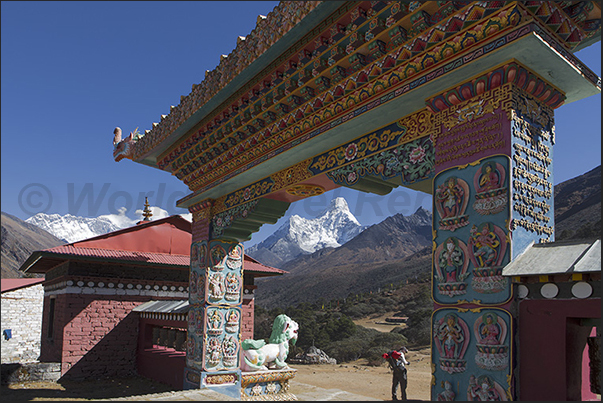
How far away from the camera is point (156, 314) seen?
10547 millimetres

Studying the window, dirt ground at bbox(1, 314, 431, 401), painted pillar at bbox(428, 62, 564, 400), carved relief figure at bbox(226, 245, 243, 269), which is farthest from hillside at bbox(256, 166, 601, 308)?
the window

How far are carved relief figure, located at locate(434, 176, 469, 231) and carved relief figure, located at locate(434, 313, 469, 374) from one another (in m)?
0.69

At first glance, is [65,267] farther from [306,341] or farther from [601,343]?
[306,341]

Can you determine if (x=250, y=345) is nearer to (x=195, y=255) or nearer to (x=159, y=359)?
(x=195, y=255)


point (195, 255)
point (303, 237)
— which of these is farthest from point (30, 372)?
point (303, 237)

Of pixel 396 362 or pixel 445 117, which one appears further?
pixel 396 362

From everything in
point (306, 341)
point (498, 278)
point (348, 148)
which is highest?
point (348, 148)

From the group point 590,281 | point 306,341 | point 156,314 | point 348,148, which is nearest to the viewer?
point 590,281

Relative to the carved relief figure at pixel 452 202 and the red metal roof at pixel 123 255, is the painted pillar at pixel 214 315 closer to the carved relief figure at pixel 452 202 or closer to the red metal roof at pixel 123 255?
the red metal roof at pixel 123 255

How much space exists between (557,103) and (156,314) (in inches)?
353

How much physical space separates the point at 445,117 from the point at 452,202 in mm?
743

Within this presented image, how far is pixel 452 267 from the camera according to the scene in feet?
12.2

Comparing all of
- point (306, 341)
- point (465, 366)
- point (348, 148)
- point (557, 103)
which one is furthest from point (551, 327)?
point (306, 341)

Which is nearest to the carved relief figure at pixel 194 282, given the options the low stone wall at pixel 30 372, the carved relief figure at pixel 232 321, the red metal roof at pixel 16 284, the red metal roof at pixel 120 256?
the carved relief figure at pixel 232 321
